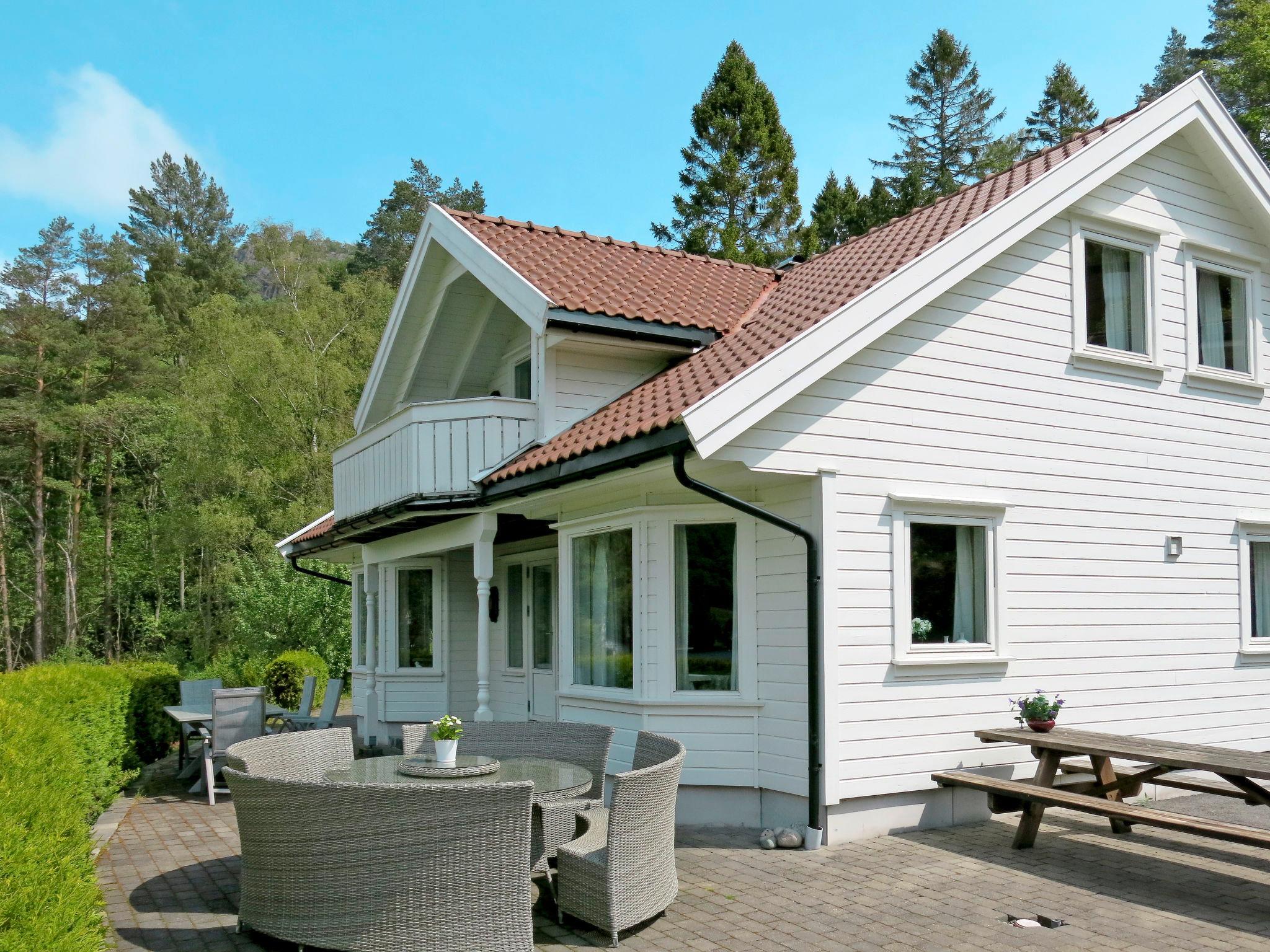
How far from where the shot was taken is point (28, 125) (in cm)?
3134

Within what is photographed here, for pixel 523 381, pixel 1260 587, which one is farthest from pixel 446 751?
pixel 1260 587

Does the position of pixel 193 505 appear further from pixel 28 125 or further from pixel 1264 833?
pixel 1264 833

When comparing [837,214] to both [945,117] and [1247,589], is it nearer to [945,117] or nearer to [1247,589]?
[945,117]

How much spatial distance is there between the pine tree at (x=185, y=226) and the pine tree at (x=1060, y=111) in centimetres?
3360

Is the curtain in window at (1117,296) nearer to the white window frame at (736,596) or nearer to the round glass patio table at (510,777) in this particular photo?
the white window frame at (736,596)

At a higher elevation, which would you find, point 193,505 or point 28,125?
point 28,125

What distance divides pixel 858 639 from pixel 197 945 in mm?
5089

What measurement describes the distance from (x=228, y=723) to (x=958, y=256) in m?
8.49

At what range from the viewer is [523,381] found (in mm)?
13789

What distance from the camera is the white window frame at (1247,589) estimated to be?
1095 cm

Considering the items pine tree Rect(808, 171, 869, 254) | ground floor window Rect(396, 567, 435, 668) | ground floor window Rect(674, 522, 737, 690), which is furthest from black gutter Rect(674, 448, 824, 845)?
pine tree Rect(808, 171, 869, 254)

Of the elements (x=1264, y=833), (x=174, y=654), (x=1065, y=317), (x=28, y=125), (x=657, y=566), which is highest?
(x=28, y=125)

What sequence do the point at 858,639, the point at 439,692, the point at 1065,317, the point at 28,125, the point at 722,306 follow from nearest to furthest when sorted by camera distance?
the point at 858,639
the point at 1065,317
the point at 722,306
the point at 439,692
the point at 28,125

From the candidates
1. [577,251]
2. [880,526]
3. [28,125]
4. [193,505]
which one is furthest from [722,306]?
[28,125]
